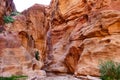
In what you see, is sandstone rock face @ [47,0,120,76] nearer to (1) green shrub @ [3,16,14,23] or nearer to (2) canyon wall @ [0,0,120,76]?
(2) canyon wall @ [0,0,120,76]

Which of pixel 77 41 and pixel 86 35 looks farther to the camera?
pixel 77 41

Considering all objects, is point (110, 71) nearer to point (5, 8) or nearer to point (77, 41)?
point (77, 41)

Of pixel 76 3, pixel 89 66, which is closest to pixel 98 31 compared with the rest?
pixel 89 66

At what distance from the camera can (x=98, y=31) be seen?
15664 millimetres

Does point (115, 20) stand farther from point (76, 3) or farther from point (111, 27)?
point (76, 3)

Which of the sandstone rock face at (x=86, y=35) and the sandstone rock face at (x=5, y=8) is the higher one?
the sandstone rock face at (x=5, y=8)

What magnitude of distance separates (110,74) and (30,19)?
97.9 feet

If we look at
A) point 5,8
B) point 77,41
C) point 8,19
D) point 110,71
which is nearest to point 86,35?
point 77,41

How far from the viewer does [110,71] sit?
1191cm

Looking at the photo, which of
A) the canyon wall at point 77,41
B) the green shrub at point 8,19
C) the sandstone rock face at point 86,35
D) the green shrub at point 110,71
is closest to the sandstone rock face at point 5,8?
the green shrub at point 8,19

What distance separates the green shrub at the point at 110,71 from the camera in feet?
38.4

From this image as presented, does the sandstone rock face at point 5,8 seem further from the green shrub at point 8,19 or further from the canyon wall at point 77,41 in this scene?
the canyon wall at point 77,41

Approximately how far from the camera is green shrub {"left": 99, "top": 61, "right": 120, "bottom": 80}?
11.7 m

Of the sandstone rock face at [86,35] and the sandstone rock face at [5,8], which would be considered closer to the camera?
the sandstone rock face at [86,35]
